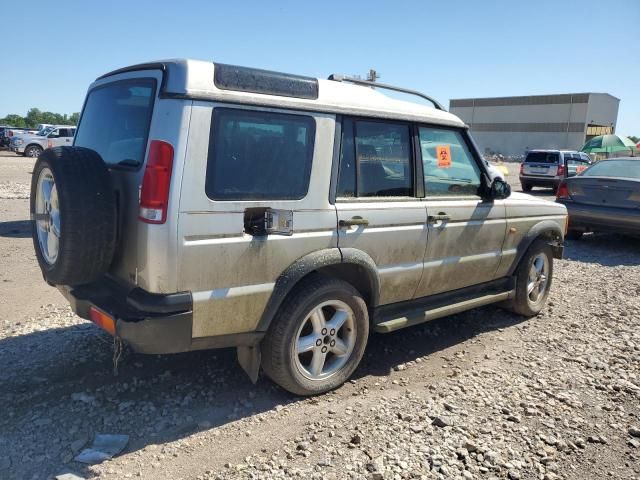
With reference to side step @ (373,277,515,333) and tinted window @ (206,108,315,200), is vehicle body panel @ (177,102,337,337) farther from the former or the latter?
side step @ (373,277,515,333)

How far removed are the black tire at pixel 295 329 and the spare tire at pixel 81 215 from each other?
109 cm

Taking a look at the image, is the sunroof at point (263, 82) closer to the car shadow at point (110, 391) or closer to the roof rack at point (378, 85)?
the roof rack at point (378, 85)

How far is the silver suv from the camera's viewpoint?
279 cm

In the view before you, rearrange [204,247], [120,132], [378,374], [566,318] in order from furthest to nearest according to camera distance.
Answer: [566,318] → [378,374] → [120,132] → [204,247]

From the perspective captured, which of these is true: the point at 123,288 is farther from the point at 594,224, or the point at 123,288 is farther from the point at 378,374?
the point at 594,224

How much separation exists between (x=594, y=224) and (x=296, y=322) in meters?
7.65

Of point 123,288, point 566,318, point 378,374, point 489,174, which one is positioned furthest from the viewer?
point 566,318

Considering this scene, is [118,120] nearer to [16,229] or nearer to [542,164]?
[16,229]

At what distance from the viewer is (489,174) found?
15.2ft

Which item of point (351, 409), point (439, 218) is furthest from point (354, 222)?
point (351, 409)

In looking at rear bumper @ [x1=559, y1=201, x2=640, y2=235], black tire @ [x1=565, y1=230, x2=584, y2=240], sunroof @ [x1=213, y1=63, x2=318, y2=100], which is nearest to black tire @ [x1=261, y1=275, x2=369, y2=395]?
sunroof @ [x1=213, y1=63, x2=318, y2=100]

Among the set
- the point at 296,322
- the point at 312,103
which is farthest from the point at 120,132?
the point at 296,322

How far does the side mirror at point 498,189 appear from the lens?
4.56m

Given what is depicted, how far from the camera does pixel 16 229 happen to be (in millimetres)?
8961
